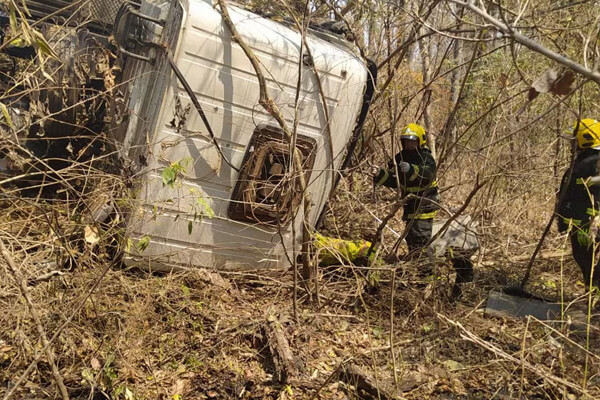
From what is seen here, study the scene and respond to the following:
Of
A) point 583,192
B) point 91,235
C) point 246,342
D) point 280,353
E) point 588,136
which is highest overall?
point 588,136

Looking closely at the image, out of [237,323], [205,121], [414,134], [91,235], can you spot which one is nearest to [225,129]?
[205,121]

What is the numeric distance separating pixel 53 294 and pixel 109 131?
5.11 ft

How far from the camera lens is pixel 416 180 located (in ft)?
18.6

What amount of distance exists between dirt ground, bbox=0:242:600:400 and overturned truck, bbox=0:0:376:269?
0.41 meters

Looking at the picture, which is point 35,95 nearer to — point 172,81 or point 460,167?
point 172,81

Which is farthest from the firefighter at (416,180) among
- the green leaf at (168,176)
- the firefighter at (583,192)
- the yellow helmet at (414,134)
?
the green leaf at (168,176)

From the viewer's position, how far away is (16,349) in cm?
393

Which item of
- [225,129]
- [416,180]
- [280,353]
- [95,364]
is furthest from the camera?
[416,180]

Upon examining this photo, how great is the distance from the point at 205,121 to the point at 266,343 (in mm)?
1744

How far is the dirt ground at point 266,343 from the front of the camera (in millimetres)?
3852

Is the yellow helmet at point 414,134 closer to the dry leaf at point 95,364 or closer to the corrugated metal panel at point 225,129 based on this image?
the corrugated metal panel at point 225,129

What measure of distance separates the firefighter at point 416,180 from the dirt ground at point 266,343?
0.49 meters

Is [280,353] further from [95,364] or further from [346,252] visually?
[346,252]

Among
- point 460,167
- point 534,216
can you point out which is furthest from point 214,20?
point 534,216
